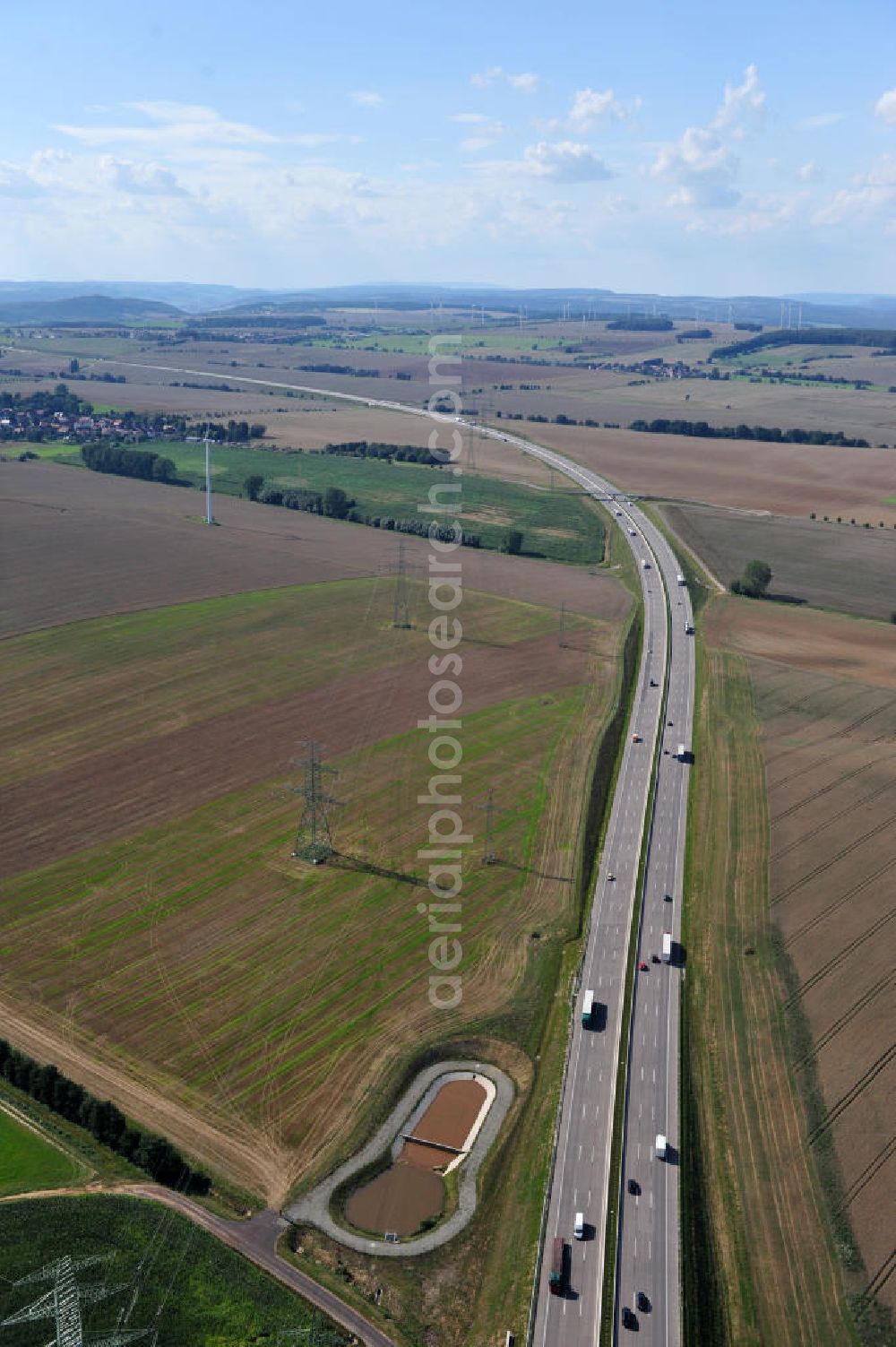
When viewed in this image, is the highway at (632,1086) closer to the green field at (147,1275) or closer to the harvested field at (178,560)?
the green field at (147,1275)

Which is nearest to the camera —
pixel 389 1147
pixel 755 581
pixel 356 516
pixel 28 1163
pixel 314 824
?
pixel 28 1163

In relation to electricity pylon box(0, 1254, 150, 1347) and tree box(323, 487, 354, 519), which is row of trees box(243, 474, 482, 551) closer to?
tree box(323, 487, 354, 519)

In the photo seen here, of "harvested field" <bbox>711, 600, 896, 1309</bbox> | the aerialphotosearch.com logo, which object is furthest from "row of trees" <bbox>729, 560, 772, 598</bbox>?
A: the aerialphotosearch.com logo

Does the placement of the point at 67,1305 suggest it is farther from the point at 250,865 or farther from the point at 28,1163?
the point at 250,865

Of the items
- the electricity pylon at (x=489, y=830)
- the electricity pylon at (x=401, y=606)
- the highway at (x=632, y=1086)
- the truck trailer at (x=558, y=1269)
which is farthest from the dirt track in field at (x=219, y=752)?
the truck trailer at (x=558, y=1269)

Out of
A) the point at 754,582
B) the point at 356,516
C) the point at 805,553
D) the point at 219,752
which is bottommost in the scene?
the point at 219,752

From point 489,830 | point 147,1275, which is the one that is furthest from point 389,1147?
point 489,830

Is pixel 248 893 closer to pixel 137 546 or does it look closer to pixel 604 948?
pixel 604 948
